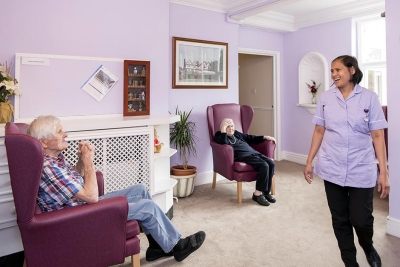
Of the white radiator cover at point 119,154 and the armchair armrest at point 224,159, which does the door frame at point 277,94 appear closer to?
the armchair armrest at point 224,159

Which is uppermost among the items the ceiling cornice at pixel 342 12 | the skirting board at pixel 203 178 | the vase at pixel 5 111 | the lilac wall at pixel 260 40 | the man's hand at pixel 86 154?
the ceiling cornice at pixel 342 12

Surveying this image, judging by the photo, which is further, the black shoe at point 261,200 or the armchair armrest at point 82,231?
the black shoe at point 261,200

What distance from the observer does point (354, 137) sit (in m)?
1.73

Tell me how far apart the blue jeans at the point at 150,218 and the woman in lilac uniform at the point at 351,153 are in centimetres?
105

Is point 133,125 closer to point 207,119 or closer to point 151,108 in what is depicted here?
point 151,108

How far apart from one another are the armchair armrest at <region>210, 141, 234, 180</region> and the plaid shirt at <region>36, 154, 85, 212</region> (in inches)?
78.5

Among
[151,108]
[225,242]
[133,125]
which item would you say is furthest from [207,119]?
[225,242]

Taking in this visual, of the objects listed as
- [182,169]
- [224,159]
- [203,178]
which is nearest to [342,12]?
[224,159]

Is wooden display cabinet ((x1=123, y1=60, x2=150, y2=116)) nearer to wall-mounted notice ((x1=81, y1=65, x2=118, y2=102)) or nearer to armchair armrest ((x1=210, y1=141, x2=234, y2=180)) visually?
wall-mounted notice ((x1=81, y1=65, x2=118, y2=102))

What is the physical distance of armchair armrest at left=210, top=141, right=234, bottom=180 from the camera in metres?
3.32

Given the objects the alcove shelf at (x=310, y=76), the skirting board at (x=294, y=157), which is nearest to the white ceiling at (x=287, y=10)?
the alcove shelf at (x=310, y=76)

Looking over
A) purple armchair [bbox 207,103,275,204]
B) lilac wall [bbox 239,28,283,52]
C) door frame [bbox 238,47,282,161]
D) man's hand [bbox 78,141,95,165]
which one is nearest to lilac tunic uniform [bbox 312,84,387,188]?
man's hand [bbox 78,141,95,165]

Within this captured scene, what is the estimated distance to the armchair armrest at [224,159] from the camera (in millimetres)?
3324

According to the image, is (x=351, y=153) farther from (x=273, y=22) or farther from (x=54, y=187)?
(x=273, y=22)
